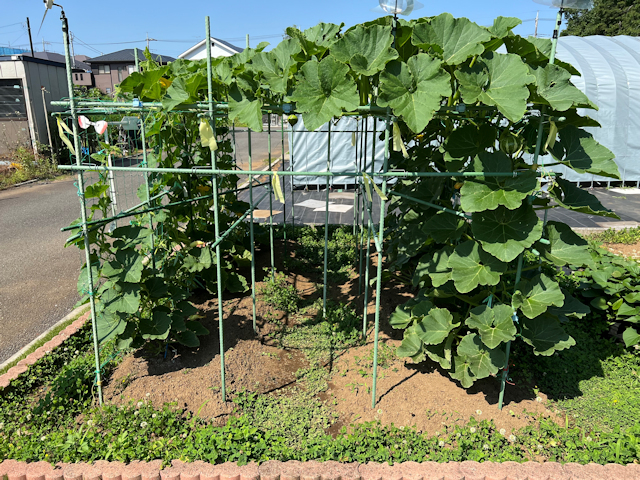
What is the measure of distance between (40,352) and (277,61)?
3.13m

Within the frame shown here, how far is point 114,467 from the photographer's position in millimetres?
2504

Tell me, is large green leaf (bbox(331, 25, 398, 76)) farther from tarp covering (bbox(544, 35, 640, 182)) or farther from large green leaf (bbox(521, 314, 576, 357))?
tarp covering (bbox(544, 35, 640, 182))

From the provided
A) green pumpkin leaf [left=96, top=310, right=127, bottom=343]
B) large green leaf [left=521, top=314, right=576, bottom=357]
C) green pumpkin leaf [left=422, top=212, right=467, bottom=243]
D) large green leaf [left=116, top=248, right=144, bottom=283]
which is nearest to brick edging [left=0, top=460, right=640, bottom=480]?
large green leaf [left=521, top=314, right=576, bottom=357]

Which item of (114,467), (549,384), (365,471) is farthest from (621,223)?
(114,467)

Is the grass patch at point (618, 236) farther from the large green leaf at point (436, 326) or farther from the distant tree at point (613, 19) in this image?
the distant tree at point (613, 19)

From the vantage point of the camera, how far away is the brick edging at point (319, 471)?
2.41 meters

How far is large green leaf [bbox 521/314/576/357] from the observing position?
113 inches

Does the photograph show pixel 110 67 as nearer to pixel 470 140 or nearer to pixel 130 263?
pixel 130 263

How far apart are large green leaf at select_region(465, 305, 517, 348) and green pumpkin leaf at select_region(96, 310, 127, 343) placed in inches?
94.8

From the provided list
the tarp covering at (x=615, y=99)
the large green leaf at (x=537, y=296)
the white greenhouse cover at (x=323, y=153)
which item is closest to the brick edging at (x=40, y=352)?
the large green leaf at (x=537, y=296)

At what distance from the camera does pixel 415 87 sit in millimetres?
2424

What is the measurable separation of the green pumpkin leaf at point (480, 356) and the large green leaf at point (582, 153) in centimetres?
126

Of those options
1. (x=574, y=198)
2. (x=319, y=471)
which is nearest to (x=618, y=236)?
(x=574, y=198)

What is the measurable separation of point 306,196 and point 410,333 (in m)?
7.63
